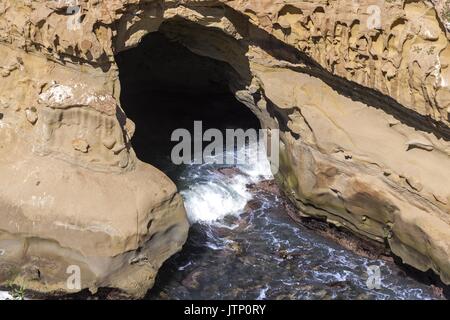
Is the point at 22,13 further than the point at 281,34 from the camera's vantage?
No

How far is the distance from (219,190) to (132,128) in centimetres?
407

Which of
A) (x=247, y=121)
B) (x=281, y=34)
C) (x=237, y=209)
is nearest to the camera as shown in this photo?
(x=281, y=34)

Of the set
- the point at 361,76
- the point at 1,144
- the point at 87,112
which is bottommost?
the point at 1,144

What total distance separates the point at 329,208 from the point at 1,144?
23.9ft

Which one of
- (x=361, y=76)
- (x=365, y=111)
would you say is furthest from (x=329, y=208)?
(x=361, y=76)

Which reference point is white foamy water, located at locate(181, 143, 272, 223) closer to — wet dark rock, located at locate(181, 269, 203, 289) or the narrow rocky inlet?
the narrow rocky inlet

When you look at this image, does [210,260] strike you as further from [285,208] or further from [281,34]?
[281,34]

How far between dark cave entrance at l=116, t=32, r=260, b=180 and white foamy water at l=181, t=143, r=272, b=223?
164 centimetres

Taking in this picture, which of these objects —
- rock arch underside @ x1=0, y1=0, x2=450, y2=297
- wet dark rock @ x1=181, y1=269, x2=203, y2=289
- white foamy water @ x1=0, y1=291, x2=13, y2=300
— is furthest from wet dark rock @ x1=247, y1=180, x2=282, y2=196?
white foamy water @ x1=0, y1=291, x2=13, y2=300

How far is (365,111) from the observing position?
1279cm

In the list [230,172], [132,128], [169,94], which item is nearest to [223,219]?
[230,172]

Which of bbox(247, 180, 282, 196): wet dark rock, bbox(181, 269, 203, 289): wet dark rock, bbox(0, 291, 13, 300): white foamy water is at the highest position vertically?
bbox(247, 180, 282, 196): wet dark rock

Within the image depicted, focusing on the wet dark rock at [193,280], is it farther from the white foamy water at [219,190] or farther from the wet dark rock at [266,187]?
the wet dark rock at [266,187]

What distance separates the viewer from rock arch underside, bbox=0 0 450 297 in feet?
38.1
